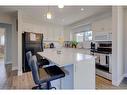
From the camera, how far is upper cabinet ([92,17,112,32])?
13.6 ft

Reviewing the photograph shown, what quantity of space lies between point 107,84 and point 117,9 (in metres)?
1.95

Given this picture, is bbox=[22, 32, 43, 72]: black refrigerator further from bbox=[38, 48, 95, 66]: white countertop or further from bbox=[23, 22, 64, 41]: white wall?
bbox=[38, 48, 95, 66]: white countertop

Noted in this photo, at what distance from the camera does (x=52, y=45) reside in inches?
265

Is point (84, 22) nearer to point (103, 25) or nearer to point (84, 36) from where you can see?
point (84, 36)

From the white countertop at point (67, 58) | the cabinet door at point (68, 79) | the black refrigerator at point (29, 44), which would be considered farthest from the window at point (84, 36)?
the cabinet door at point (68, 79)

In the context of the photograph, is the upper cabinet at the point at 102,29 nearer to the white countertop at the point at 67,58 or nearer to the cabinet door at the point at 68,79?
the white countertop at the point at 67,58

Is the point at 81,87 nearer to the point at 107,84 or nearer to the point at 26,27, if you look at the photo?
the point at 107,84

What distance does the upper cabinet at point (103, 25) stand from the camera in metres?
4.15

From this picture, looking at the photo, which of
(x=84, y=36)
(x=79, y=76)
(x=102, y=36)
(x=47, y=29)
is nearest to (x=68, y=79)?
(x=79, y=76)

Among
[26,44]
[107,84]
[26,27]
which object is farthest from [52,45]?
[107,84]

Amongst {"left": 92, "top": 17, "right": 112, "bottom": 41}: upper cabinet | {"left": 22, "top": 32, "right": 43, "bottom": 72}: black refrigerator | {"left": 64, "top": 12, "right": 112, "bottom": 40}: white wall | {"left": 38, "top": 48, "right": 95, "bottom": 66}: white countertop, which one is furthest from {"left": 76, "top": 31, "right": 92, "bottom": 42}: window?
{"left": 38, "top": 48, "right": 95, "bottom": 66}: white countertop

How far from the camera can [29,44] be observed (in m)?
4.72

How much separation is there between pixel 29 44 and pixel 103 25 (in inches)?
113

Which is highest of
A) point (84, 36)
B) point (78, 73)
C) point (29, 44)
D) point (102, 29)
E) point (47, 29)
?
point (47, 29)
